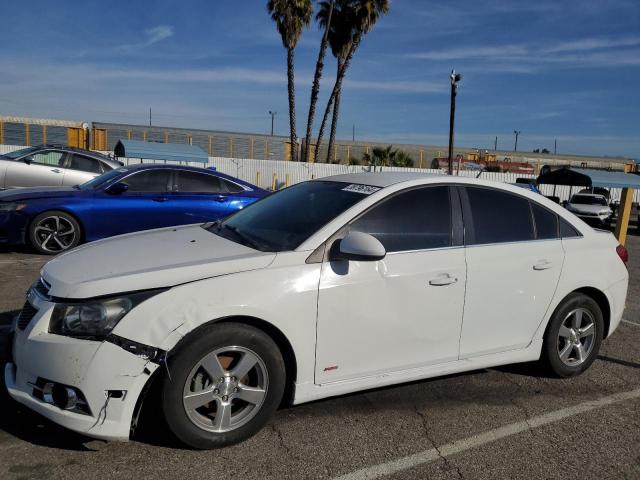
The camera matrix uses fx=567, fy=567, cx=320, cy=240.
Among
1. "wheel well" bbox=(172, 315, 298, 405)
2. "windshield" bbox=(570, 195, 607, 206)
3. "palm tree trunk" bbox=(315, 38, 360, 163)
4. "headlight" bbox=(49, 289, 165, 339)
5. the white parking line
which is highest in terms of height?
"palm tree trunk" bbox=(315, 38, 360, 163)

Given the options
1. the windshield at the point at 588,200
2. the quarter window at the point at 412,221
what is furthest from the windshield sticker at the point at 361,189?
the windshield at the point at 588,200

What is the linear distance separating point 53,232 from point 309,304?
6224 millimetres

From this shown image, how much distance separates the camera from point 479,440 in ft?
11.0

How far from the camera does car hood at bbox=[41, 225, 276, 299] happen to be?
289 centimetres

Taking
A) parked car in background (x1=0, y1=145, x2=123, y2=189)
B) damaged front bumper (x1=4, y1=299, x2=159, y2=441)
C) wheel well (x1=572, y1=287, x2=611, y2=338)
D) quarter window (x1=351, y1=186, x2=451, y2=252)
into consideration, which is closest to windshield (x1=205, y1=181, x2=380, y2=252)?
quarter window (x1=351, y1=186, x2=451, y2=252)

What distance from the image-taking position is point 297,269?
10.5 feet

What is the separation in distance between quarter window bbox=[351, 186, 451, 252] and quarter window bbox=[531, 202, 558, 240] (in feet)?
2.67

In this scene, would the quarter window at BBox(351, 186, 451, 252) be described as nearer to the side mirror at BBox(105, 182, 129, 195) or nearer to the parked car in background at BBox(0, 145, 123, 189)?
the side mirror at BBox(105, 182, 129, 195)

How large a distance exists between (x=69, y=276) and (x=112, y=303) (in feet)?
1.28

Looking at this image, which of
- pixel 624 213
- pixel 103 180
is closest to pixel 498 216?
pixel 624 213

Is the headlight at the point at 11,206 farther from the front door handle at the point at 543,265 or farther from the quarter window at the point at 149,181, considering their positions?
the front door handle at the point at 543,265

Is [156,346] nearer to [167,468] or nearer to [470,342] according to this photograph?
[167,468]

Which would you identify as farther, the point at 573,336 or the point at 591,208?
the point at 591,208

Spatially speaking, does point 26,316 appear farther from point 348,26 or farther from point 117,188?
point 348,26
